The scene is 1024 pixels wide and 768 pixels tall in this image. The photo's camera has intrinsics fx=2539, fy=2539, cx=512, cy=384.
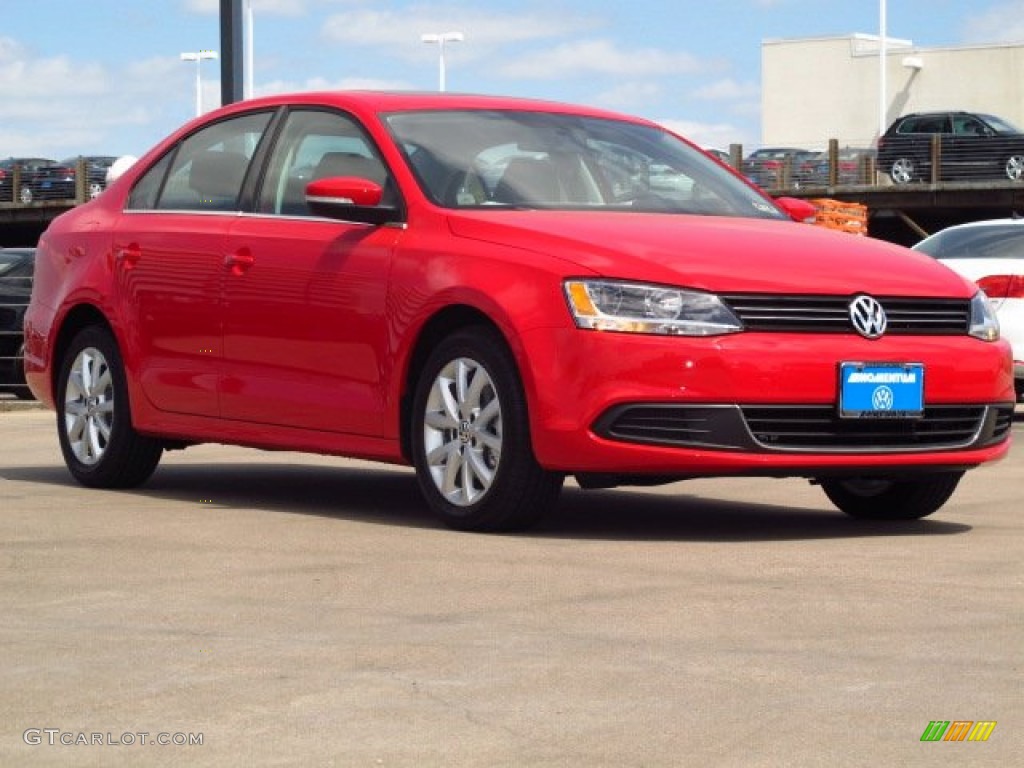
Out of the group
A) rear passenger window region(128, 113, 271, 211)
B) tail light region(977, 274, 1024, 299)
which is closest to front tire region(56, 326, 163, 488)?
rear passenger window region(128, 113, 271, 211)

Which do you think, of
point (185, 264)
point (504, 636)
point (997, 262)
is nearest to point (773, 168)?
point (997, 262)

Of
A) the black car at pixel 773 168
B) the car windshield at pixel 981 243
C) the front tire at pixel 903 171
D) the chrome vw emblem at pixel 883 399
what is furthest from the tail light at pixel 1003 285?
the black car at pixel 773 168

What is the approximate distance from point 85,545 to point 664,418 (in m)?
1.87

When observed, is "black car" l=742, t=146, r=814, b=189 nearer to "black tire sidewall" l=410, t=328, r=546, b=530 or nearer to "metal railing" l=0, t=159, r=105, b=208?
"metal railing" l=0, t=159, r=105, b=208

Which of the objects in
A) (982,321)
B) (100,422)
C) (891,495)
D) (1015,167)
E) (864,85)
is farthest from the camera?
(864,85)

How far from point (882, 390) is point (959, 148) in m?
50.9

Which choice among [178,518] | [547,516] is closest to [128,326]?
[178,518]

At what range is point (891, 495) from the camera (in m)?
9.21

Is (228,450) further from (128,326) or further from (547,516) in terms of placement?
(547,516)

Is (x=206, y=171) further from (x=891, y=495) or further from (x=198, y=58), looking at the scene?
(x=198, y=58)

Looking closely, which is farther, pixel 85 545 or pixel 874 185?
pixel 874 185

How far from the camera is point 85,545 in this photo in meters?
8.01

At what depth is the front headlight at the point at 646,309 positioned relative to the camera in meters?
7.95

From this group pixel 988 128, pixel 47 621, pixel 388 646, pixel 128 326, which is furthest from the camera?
pixel 988 128
